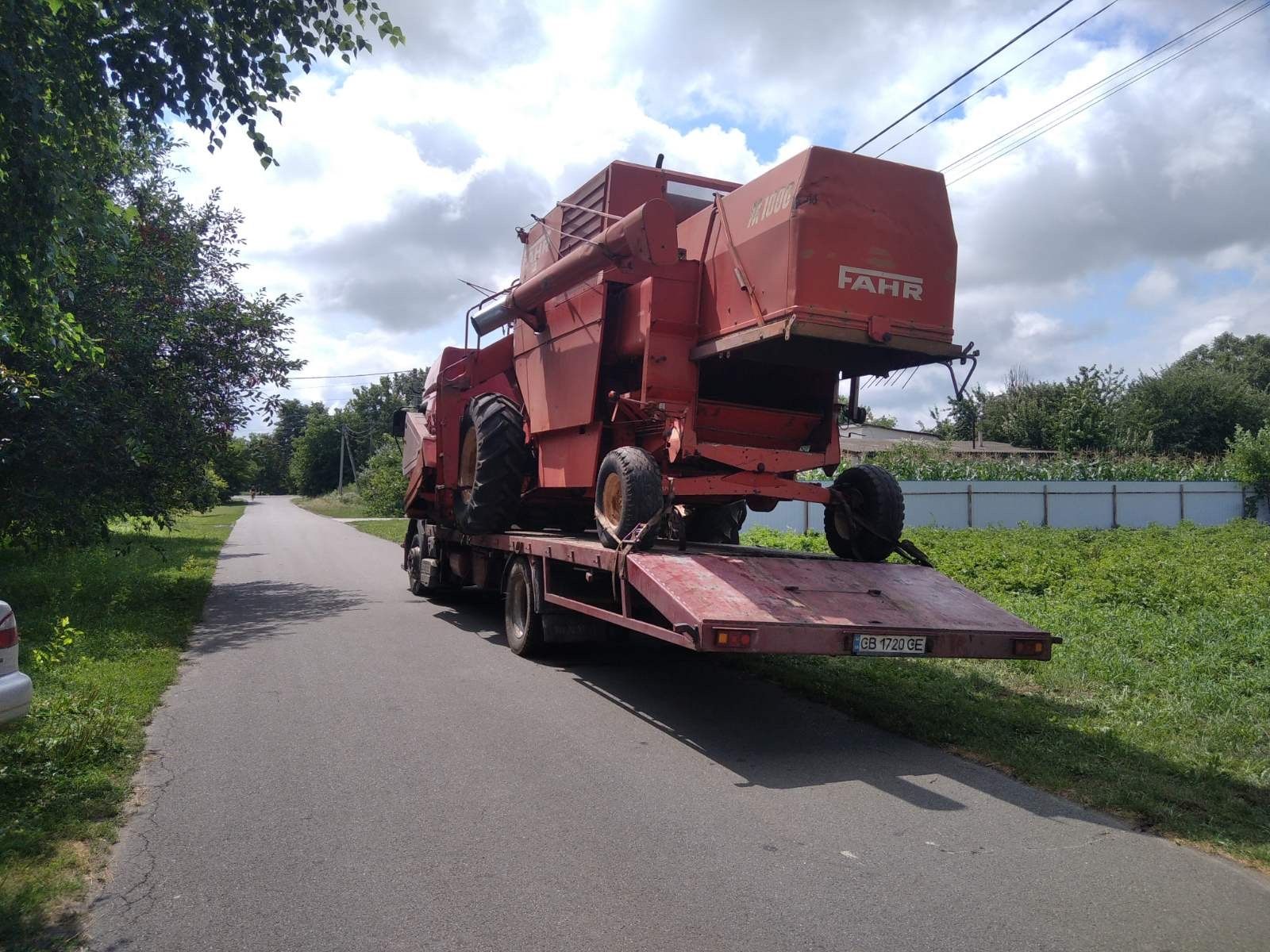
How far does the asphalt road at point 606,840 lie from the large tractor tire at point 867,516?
1528 millimetres

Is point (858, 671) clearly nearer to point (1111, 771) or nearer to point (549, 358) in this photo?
point (1111, 771)

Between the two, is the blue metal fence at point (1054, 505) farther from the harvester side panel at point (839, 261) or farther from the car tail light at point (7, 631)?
the car tail light at point (7, 631)

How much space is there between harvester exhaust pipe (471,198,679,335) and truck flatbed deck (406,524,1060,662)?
228 centimetres

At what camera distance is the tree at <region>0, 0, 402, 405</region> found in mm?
5434

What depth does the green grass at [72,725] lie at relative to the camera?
Result: 4.10 meters

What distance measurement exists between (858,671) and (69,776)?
6252 mm

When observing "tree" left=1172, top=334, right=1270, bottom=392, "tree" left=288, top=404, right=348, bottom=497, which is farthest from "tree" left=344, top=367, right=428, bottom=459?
"tree" left=1172, top=334, right=1270, bottom=392

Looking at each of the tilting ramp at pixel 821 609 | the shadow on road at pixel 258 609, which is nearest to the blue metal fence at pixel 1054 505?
the shadow on road at pixel 258 609

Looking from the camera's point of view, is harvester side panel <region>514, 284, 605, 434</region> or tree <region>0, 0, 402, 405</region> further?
harvester side panel <region>514, 284, 605, 434</region>

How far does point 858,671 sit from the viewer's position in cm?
879

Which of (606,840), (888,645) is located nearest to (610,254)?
(888,645)

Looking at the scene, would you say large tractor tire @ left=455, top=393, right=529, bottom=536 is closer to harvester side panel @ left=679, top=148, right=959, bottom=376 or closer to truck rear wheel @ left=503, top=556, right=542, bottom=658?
truck rear wheel @ left=503, top=556, right=542, bottom=658

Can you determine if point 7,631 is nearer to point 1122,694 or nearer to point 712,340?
point 712,340

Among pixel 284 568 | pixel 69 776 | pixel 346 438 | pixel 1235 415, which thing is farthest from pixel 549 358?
pixel 346 438
